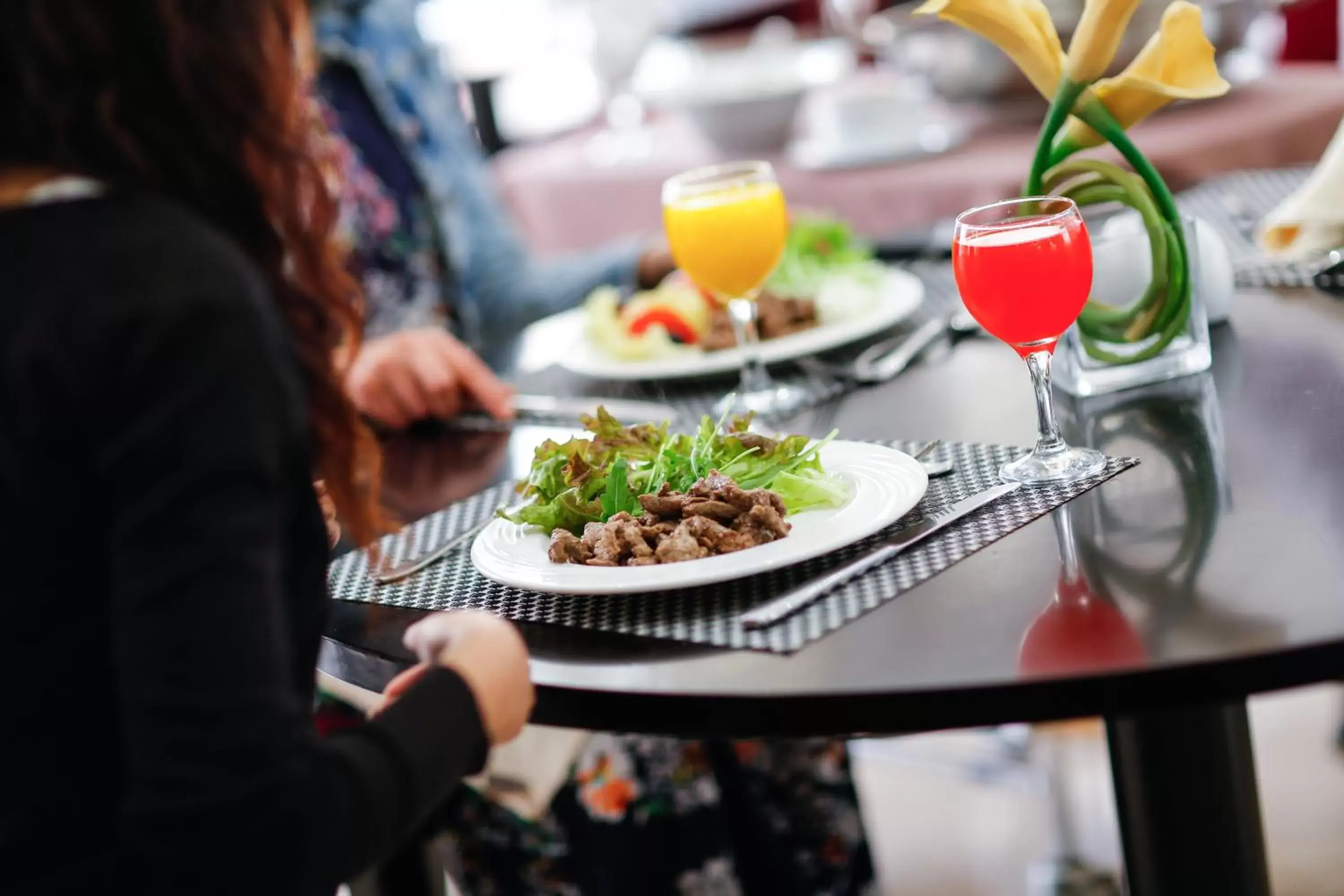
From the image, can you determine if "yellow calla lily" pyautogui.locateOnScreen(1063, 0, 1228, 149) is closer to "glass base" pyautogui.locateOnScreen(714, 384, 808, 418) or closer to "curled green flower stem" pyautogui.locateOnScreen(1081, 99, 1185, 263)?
"curled green flower stem" pyautogui.locateOnScreen(1081, 99, 1185, 263)

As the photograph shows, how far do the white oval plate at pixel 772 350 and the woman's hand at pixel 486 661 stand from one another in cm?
70

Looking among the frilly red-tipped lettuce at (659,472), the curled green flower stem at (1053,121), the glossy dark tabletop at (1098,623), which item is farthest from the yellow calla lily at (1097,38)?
the frilly red-tipped lettuce at (659,472)

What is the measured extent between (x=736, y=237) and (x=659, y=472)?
0.47 metres

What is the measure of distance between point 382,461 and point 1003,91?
152 centimetres

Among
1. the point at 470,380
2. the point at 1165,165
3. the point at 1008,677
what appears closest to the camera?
the point at 1008,677

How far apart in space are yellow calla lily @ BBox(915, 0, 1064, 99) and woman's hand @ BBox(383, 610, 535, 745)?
2.03 ft

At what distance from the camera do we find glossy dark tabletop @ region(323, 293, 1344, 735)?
760 millimetres

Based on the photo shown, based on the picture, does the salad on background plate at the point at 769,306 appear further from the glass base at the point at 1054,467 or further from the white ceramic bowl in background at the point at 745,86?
the white ceramic bowl in background at the point at 745,86

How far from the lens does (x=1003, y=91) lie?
2.57 metres

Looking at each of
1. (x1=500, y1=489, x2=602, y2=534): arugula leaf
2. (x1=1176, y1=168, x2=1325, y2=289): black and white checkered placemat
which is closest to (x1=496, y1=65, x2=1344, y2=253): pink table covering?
(x1=1176, y1=168, x2=1325, y2=289): black and white checkered placemat

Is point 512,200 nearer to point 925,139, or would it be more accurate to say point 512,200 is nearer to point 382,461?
point 925,139

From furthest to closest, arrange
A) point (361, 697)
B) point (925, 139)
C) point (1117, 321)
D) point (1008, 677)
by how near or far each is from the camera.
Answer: point (925, 139)
point (361, 697)
point (1117, 321)
point (1008, 677)

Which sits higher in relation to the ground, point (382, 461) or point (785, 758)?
point (382, 461)

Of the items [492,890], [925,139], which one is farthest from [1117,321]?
[925,139]
